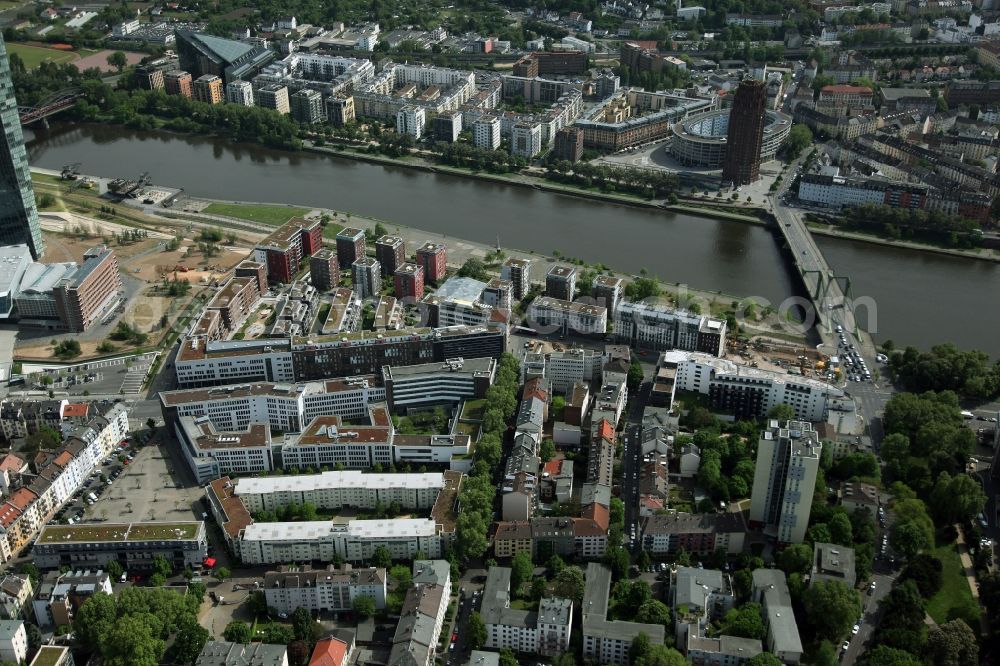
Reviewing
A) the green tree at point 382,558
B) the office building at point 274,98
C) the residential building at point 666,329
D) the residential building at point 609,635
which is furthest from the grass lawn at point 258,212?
the residential building at point 609,635

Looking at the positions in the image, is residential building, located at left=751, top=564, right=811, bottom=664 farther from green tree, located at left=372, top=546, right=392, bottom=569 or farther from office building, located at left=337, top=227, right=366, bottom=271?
office building, located at left=337, top=227, right=366, bottom=271

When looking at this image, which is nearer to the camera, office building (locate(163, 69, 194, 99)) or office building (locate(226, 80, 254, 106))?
office building (locate(226, 80, 254, 106))

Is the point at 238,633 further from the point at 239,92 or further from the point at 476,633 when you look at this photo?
the point at 239,92

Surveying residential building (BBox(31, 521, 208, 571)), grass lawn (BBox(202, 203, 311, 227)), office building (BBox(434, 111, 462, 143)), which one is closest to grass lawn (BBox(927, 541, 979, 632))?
residential building (BBox(31, 521, 208, 571))

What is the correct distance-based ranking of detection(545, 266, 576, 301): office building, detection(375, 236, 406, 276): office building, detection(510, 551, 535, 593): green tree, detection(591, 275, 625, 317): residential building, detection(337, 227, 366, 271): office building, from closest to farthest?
detection(510, 551, 535, 593): green tree → detection(591, 275, 625, 317): residential building → detection(545, 266, 576, 301): office building → detection(375, 236, 406, 276): office building → detection(337, 227, 366, 271): office building

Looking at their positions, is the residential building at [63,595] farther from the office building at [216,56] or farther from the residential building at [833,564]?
the office building at [216,56]

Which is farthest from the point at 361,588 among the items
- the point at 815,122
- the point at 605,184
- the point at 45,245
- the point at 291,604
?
the point at 815,122

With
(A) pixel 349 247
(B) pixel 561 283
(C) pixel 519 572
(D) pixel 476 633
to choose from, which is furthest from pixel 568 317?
Answer: (D) pixel 476 633
